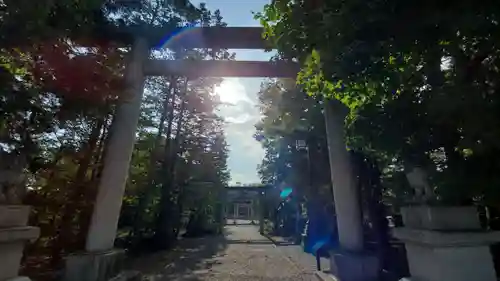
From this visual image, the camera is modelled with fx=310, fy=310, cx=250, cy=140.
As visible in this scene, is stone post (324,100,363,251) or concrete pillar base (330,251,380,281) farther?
stone post (324,100,363,251)

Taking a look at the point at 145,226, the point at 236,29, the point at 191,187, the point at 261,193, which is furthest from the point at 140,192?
the point at 261,193

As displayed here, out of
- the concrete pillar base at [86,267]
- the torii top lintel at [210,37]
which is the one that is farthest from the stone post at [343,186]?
the concrete pillar base at [86,267]

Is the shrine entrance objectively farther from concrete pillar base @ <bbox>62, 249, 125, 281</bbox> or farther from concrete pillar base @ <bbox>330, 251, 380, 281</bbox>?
concrete pillar base @ <bbox>62, 249, 125, 281</bbox>

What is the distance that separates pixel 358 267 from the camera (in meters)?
5.27

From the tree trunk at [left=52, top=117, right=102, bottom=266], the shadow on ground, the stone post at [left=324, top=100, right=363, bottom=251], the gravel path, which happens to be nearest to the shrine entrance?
the shadow on ground

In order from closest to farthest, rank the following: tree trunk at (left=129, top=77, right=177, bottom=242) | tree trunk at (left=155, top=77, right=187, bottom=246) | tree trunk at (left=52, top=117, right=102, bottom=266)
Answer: tree trunk at (left=52, top=117, right=102, bottom=266) < tree trunk at (left=129, top=77, right=177, bottom=242) < tree trunk at (left=155, top=77, right=187, bottom=246)

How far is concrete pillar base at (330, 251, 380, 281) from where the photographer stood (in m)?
5.24

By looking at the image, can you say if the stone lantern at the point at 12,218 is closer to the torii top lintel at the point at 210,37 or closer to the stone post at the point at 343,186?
the torii top lintel at the point at 210,37

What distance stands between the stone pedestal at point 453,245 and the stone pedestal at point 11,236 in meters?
3.97

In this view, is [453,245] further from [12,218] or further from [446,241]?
[12,218]

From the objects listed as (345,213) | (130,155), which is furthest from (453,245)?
(130,155)

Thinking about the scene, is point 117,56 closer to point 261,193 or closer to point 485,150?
point 485,150

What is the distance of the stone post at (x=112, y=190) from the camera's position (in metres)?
5.15

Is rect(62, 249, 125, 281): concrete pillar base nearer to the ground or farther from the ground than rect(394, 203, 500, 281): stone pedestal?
nearer to the ground
